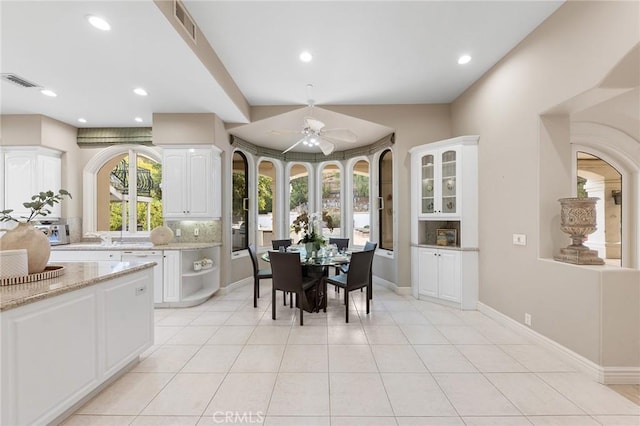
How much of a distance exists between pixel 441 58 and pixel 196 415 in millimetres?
4280

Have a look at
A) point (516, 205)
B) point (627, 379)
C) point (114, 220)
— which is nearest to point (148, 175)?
point (114, 220)

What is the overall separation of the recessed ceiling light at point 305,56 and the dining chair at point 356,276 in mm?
2437

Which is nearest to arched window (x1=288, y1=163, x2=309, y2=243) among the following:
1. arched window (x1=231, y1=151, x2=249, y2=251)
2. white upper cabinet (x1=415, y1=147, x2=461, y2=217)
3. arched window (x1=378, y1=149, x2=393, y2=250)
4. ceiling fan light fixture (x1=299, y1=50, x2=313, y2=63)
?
arched window (x1=231, y1=151, x2=249, y2=251)

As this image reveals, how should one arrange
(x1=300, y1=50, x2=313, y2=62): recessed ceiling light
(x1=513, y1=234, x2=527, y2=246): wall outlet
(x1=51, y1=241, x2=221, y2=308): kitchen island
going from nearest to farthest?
1. (x1=513, y1=234, x2=527, y2=246): wall outlet
2. (x1=300, y1=50, x2=313, y2=62): recessed ceiling light
3. (x1=51, y1=241, x2=221, y2=308): kitchen island

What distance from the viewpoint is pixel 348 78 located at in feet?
12.4

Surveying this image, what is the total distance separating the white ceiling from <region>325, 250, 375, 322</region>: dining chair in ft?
7.95

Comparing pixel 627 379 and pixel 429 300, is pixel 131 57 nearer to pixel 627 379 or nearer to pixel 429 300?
pixel 429 300

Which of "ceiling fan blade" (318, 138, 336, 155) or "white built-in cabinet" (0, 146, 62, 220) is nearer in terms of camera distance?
"ceiling fan blade" (318, 138, 336, 155)

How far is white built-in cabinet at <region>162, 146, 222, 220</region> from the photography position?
4480 mm

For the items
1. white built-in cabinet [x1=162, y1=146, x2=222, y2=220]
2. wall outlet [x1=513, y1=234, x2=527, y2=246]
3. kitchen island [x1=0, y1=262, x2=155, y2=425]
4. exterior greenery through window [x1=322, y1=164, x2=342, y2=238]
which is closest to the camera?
kitchen island [x1=0, y1=262, x2=155, y2=425]

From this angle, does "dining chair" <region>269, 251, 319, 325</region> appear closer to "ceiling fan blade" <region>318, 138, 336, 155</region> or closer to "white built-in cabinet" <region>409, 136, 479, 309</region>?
"ceiling fan blade" <region>318, 138, 336, 155</region>

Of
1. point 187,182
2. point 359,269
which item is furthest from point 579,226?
point 187,182

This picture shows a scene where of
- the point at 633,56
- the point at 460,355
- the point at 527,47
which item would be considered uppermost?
the point at 527,47

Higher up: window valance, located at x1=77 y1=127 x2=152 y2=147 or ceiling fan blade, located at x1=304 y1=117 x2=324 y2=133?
window valance, located at x1=77 y1=127 x2=152 y2=147
